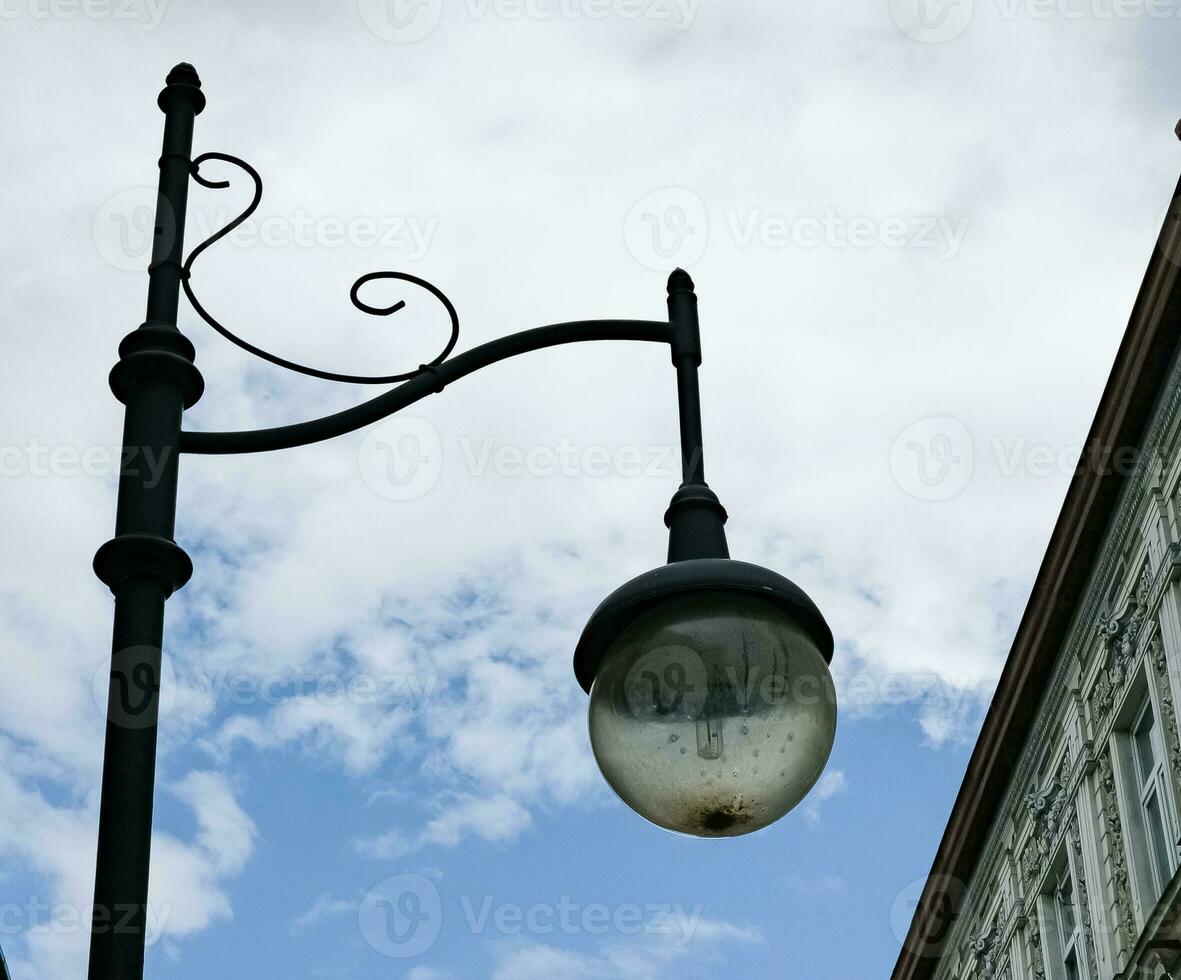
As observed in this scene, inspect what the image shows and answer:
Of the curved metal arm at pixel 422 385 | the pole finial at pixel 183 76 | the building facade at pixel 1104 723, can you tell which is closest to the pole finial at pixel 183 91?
the pole finial at pixel 183 76

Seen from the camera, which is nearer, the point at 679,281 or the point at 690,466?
the point at 690,466

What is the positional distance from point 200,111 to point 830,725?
2.29 m

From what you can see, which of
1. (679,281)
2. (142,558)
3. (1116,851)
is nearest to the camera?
(142,558)

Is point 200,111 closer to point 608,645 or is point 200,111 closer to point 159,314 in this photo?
point 159,314

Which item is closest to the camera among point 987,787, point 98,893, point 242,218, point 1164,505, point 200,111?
point 98,893

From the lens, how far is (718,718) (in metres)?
4.39

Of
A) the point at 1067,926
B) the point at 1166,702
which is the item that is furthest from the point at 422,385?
the point at 1067,926

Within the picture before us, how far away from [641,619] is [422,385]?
864 mm

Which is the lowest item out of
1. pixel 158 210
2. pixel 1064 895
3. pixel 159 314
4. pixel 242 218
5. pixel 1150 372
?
pixel 159 314

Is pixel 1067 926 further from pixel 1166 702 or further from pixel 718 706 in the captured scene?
pixel 718 706

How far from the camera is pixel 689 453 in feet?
16.5

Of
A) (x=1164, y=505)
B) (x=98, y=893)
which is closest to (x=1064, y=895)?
(x=1164, y=505)

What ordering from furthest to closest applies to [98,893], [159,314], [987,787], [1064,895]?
1. [987,787]
2. [1064,895]
3. [159,314]
4. [98,893]

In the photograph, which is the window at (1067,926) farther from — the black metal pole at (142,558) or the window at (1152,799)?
the black metal pole at (142,558)
